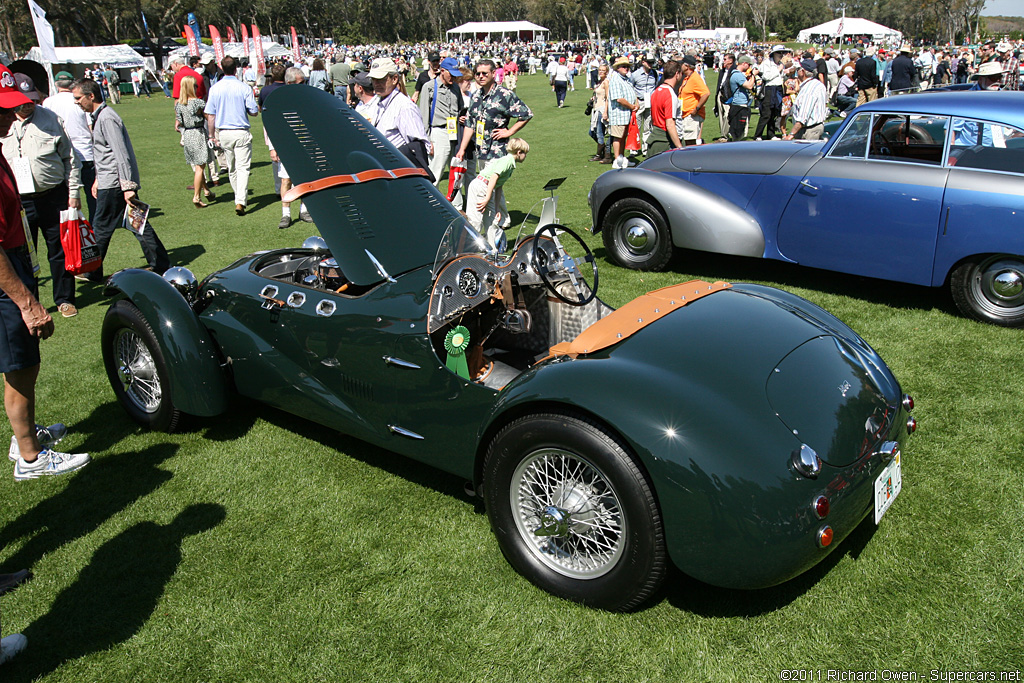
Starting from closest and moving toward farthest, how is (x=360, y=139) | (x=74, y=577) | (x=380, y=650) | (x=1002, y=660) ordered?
(x=1002, y=660)
(x=380, y=650)
(x=74, y=577)
(x=360, y=139)

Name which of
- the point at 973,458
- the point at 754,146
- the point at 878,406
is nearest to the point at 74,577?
the point at 878,406

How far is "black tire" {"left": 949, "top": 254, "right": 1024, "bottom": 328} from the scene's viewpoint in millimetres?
5570

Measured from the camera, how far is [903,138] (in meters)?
6.32

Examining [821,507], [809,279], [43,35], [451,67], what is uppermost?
[43,35]

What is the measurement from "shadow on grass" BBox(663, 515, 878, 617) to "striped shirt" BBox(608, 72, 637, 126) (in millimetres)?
9949

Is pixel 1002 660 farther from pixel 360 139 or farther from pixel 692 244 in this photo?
pixel 692 244

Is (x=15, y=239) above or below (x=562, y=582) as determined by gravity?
above

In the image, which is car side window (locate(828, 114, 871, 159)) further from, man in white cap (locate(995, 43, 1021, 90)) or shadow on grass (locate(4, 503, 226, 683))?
man in white cap (locate(995, 43, 1021, 90))

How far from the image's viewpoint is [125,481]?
13.9 ft

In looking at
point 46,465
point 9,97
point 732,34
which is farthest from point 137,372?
point 732,34

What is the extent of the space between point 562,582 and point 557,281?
158 cm

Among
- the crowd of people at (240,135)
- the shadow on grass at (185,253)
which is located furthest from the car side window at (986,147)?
the shadow on grass at (185,253)

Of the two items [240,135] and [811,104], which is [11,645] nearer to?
[240,135]

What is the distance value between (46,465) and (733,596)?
393cm
